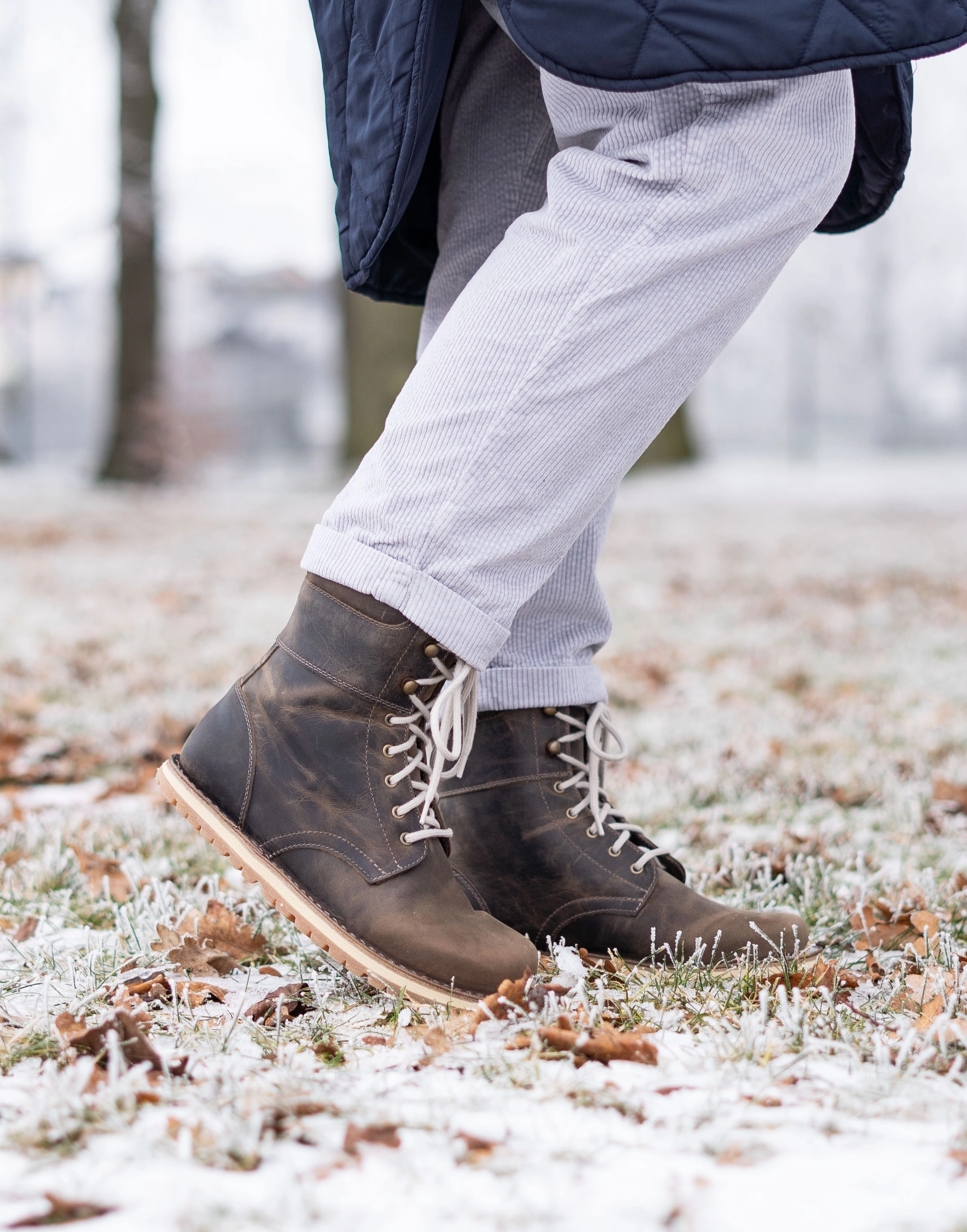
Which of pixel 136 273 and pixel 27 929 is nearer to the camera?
pixel 27 929

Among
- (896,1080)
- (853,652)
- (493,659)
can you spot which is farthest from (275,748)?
(853,652)

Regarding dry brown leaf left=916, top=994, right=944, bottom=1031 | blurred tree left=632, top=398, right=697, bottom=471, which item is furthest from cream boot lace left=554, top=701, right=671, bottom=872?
blurred tree left=632, top=398, right=697, bottom=471

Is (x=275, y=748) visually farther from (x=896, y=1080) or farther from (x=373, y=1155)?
(x=896, y=1080)

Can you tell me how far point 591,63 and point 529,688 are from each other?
74 centimetres

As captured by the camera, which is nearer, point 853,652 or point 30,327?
point 853,652

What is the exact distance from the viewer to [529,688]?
1.53 meters

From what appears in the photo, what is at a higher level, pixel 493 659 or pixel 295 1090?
pixel 493 659

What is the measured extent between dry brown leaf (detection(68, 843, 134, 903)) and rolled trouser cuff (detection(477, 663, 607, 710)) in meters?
0.69

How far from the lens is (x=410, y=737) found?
137cm

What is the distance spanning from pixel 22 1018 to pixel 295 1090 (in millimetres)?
402

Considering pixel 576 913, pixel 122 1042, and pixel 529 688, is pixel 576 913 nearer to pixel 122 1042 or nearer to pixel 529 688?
pixel 529 688

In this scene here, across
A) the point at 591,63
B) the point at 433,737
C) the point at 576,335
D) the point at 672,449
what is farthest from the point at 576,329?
the point at 672,449

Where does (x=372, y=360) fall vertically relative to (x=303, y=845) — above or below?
above

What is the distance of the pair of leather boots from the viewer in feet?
4.38
